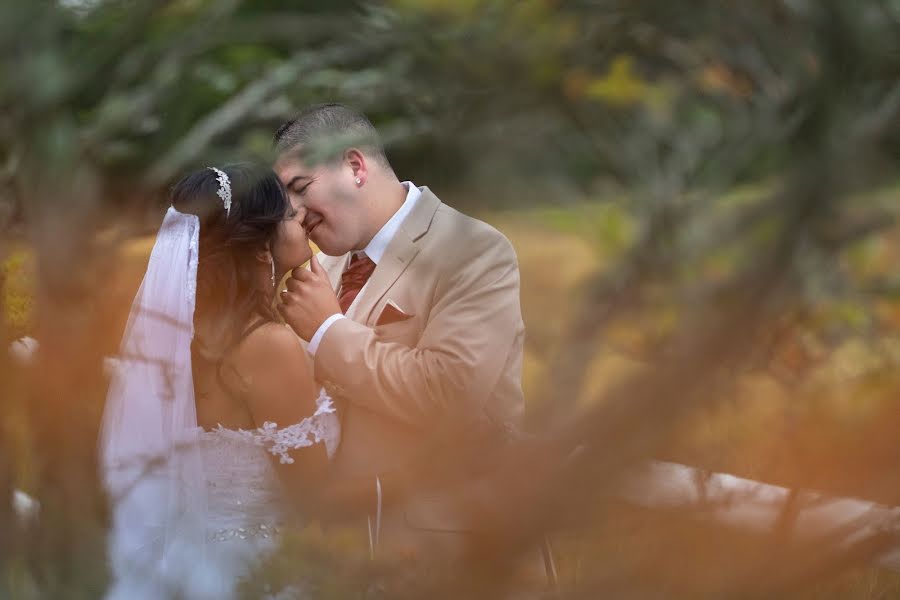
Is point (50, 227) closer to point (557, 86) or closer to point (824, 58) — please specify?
point (557, 86)

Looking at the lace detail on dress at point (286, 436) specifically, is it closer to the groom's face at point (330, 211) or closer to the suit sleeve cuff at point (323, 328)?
the suit sleeve cuff at point (323, 328)

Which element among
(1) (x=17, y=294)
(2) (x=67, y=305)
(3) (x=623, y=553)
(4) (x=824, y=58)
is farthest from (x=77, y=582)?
(1) (x=17, y=294)

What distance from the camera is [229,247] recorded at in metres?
2.86

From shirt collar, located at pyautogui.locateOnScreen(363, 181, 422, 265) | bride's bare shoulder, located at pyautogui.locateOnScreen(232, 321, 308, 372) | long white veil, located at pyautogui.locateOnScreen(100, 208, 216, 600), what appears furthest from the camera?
shirt collar, located at pyautogui.locateOnScreen(363, 181, 422, 265)

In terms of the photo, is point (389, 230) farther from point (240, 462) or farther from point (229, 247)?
point (240, 462)

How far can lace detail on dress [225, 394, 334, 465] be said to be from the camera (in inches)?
109

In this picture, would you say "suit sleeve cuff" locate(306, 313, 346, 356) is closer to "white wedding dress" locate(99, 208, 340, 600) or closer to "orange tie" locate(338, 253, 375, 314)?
"white wedding dress" locate(99, 208, 340, 600)

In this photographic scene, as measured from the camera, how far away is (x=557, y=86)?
1.21m

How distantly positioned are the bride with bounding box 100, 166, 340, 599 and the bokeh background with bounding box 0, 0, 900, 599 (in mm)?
1068

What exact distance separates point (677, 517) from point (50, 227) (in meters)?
0.69

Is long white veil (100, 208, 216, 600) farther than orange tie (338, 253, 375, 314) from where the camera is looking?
No

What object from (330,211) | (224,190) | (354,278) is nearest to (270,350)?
(224,190)

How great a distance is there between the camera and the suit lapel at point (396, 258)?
10.3 ft

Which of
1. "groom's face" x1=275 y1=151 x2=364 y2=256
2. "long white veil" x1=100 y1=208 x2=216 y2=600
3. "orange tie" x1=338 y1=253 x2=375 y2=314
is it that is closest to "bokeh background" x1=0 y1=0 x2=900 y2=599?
"long white veil" x1=100 y1=208 x2=216 y2=600
